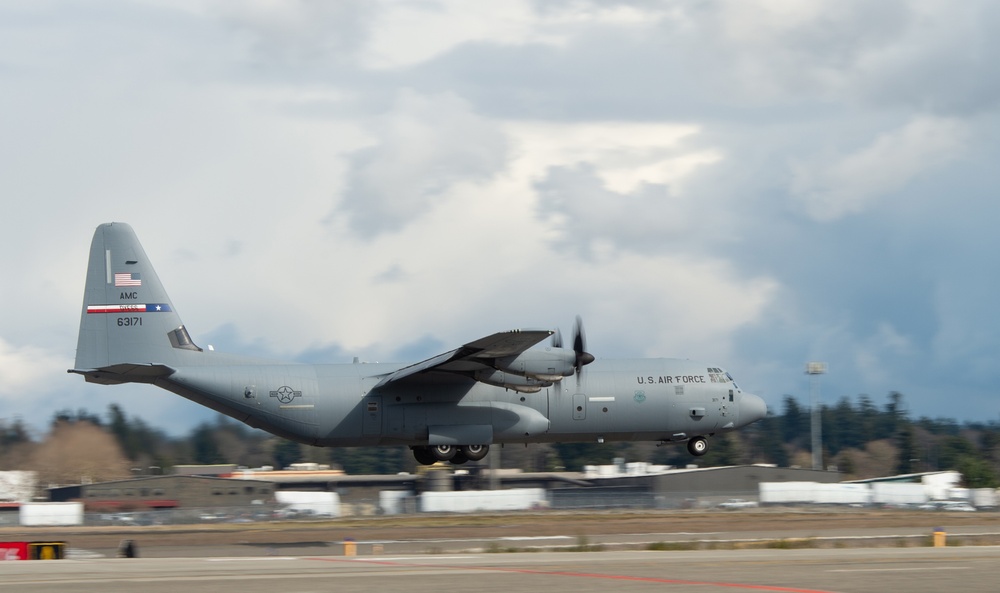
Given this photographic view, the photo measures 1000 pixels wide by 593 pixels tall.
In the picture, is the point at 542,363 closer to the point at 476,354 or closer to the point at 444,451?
the point at 476,354

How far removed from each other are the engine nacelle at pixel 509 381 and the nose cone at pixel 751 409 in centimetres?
760

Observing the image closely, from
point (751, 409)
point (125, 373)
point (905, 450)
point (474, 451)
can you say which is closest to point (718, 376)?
point (751, 409)

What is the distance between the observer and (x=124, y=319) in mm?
37312

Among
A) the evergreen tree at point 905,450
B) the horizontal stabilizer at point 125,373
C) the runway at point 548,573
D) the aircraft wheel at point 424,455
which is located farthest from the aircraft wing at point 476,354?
the evergreen tree at point 905,450

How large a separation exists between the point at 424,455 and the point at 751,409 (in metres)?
11.7

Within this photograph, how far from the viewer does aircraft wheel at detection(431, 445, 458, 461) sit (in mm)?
37875

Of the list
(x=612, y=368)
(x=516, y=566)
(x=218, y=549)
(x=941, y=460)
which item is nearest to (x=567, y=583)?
(x=516, y=566)

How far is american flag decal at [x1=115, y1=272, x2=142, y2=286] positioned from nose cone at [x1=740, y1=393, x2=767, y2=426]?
21233 millimetres

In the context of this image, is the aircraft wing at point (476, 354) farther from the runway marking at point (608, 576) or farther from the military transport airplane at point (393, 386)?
the runway marking at point (608, 576)

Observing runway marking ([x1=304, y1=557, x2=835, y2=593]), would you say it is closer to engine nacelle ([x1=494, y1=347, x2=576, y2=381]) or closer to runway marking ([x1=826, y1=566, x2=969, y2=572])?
runway marking ([x1=826, y1=566, x2=969, y2=572])

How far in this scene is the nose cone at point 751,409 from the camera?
39.9 m

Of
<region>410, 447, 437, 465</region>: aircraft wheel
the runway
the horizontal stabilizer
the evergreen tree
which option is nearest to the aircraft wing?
<region>410, 447, 437, 465</region>: aircraft wheel

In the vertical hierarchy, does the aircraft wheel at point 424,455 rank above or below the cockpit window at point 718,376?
below

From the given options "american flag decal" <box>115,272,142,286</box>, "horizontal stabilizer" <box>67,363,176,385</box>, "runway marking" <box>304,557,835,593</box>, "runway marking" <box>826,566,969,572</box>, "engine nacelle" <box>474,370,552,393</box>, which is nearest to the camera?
"runway marking" <box>304,557,835,593</box>
